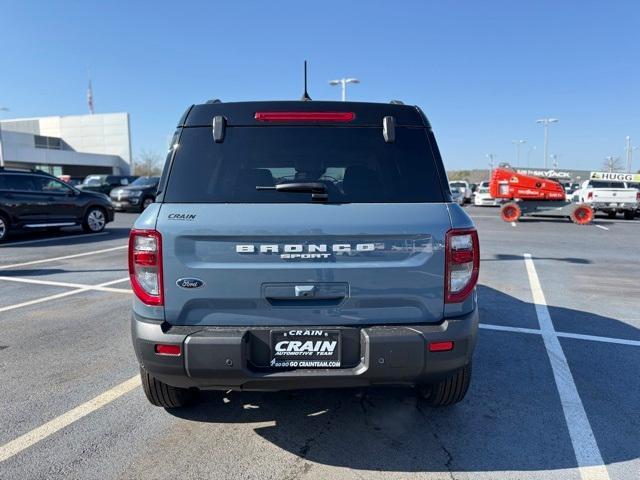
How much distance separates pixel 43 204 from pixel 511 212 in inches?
666

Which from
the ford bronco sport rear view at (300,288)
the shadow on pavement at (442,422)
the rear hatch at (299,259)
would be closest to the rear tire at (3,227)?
the shadow on pavement at (442,422)

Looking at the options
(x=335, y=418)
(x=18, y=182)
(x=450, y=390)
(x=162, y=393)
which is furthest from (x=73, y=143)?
(x=450, y=390)

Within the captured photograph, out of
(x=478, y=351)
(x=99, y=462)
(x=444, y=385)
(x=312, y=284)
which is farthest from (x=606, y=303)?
(x=99, y=462)

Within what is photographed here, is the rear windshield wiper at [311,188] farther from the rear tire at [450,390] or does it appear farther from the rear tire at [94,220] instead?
the rear tire at [94,220]

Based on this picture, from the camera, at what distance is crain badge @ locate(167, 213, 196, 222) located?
8.36ft

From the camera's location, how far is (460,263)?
263cm

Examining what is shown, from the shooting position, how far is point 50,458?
9.00 ft

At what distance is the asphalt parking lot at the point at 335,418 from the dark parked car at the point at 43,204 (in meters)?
7.64

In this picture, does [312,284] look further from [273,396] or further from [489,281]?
[489,281]

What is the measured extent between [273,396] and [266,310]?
1.23 meters

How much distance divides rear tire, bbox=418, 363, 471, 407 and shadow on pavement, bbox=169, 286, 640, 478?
0.12 metres

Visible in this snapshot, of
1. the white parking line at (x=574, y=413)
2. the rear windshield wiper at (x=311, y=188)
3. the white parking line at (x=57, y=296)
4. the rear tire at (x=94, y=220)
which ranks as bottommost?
the white parking line at (x=574, y=413)

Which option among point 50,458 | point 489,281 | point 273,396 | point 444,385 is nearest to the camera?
point 50,458

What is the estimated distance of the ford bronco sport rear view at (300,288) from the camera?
253 centimetres
